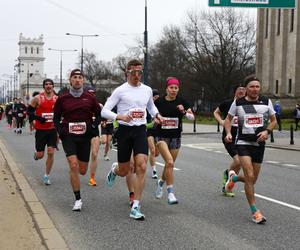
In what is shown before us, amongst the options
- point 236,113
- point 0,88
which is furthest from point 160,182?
point 0,88

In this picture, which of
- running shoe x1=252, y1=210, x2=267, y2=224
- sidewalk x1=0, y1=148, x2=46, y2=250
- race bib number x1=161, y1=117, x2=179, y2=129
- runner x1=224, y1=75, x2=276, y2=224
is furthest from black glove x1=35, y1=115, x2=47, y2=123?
running shoe x1=252, y1=210, x2=267, y2=224

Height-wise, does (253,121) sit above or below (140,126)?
above

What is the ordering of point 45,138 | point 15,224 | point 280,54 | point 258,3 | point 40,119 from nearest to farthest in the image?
point 15,224, point 40,119, point 45,138, point 258,3, point 280,54

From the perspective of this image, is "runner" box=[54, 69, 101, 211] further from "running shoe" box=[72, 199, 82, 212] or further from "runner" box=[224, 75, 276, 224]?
"runner" box=[224, 75, 276, 224]

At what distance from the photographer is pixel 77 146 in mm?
7867

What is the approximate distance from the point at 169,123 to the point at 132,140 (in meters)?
1.29

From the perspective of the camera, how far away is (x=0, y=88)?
15825cm

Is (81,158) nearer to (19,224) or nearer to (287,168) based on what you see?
(19,224)

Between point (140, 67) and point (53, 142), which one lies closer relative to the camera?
point (140, 67)

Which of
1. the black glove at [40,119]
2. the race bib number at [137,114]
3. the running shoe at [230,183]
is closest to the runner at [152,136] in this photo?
the race bib number at [137,114]

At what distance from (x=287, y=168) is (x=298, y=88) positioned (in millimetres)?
47121

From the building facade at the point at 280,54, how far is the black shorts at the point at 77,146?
5204 centimetres

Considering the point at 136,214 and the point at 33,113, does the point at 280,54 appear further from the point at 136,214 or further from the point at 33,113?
the point at 136,214

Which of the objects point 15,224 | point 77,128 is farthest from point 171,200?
point 15,224
